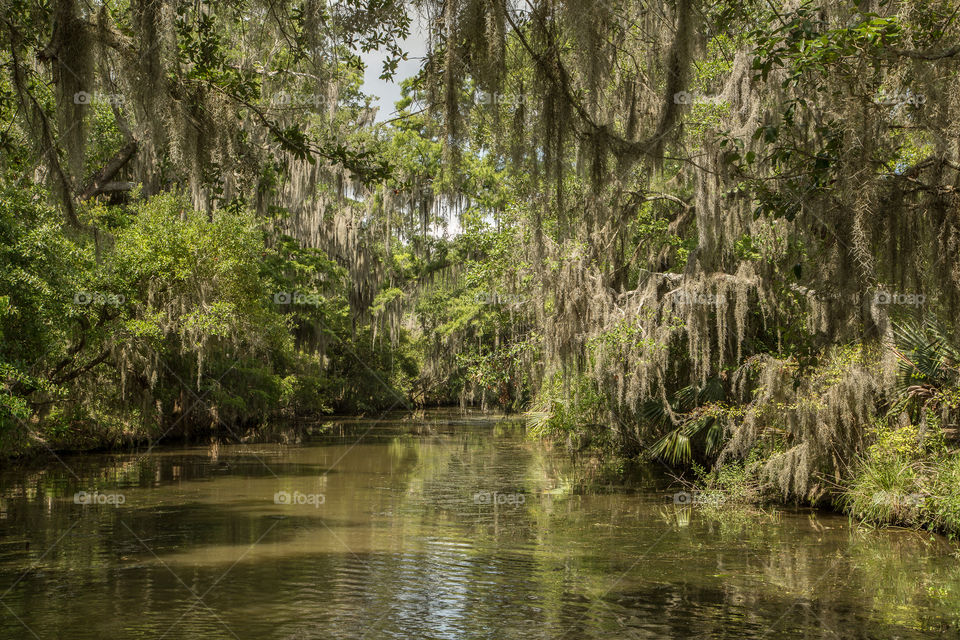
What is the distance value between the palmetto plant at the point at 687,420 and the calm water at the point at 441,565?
0.75m

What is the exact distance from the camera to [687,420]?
43.9 ft

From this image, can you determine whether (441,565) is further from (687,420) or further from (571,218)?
(687,420)

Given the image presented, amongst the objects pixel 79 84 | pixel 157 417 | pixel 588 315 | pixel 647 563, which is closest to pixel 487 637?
pixel 647 563

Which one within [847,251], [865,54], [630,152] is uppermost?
Answer: [865,54]

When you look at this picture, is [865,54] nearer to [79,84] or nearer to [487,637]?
[487,637]

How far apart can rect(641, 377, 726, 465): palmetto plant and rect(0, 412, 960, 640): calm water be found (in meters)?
0.75

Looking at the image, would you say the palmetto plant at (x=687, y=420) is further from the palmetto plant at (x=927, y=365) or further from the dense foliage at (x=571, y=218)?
the palmetto plant at (x=927, y=365)

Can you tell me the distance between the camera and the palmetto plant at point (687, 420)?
12.9 m

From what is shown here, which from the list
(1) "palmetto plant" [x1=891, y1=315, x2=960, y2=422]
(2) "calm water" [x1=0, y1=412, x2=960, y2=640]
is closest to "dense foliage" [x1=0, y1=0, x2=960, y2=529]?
(1) "palmetto plant" [x1=891, y1=315, x2=960, y2=422]

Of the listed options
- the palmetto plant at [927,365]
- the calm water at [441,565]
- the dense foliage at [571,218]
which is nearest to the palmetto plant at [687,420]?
the dense foliage at [571,218]

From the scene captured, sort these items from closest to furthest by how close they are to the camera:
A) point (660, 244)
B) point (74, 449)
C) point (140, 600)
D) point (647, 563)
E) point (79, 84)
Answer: point (79, 84) → point (140, 600) → point (647, 563) → point (660, 244) → point (74, 449)

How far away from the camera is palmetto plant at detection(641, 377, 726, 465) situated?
12.9m

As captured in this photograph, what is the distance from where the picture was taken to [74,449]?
17891 mm

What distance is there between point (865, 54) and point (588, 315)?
8601 mm
